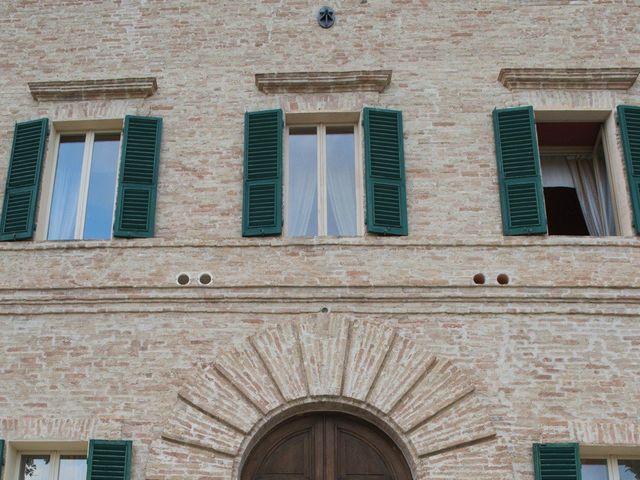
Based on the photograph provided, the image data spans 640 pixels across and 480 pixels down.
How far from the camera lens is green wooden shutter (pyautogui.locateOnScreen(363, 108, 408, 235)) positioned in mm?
10945

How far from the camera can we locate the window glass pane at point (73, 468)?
1011cm

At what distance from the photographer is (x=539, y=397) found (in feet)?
32.9

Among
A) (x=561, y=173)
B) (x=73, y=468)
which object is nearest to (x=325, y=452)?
(x=73, y=468)

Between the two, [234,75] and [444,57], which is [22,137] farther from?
[444,57]

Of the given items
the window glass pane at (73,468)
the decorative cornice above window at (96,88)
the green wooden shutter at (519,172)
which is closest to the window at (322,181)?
the green wooden shutter at (519,172)

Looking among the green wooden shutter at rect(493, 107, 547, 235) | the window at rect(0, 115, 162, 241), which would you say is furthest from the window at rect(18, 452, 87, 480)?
the green wooden shutter at rect(493, 107, 547, 235)

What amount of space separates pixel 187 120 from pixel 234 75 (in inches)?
33.2

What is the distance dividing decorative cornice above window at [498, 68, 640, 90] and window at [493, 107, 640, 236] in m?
0.33

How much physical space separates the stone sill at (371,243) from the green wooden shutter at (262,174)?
166 mm

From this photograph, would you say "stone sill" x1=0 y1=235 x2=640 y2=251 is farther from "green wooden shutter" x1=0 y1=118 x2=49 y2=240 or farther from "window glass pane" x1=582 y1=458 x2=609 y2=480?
"window glass pane" x1=582 y1=458 x2=609 y2=480

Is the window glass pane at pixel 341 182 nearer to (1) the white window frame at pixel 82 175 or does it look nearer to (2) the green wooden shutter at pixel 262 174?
(2) the green wooden shutter at pixel 262 174

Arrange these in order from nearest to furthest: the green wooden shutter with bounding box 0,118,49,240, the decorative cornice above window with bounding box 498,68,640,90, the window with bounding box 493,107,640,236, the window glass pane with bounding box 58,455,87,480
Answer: the window glass pane with bounding box 58,455,87,480 → the window with bounding box 493,107,640,236 → the green wooden shutter with bounding box 0,118,49,240 → the decorative cornice above window with bounding box 498,68,640,90

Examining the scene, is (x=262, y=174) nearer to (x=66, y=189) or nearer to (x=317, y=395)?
(x=66, y=189)

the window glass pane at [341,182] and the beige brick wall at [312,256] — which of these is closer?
the beige brick wall at [312,256]
